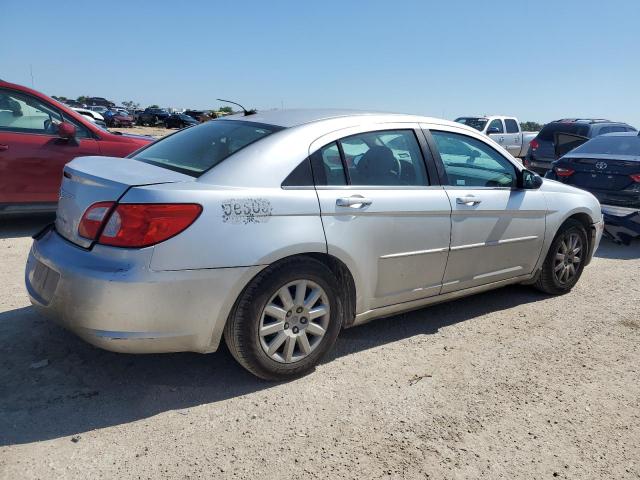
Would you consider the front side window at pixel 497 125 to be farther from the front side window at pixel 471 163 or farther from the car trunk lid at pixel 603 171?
the front side window at pixel 471 163

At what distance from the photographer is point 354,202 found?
129 inches

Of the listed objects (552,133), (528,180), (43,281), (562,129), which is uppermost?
(562,129)

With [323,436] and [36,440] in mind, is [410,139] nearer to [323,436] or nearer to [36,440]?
[323,436]

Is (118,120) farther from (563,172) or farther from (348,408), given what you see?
(348,408)

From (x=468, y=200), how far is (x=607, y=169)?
416 cm

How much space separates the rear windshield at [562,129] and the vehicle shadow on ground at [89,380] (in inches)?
445

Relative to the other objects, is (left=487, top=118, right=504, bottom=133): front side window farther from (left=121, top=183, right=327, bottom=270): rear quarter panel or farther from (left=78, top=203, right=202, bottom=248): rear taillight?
(left=78, top=203, right=202, bottom=248): rear taillight

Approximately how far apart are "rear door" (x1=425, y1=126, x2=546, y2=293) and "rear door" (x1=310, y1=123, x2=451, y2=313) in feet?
0.49

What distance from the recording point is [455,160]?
13.1 feet

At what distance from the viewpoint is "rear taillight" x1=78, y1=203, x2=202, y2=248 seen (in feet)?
8.75

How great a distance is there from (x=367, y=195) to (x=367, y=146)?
0.37 m

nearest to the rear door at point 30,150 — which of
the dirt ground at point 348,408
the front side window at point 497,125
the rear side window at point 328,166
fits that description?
the dirt ground at point 348,408

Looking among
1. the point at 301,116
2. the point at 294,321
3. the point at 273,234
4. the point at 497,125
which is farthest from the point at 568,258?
the point at 497,125

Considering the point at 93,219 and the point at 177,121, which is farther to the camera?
the point at 177,121
